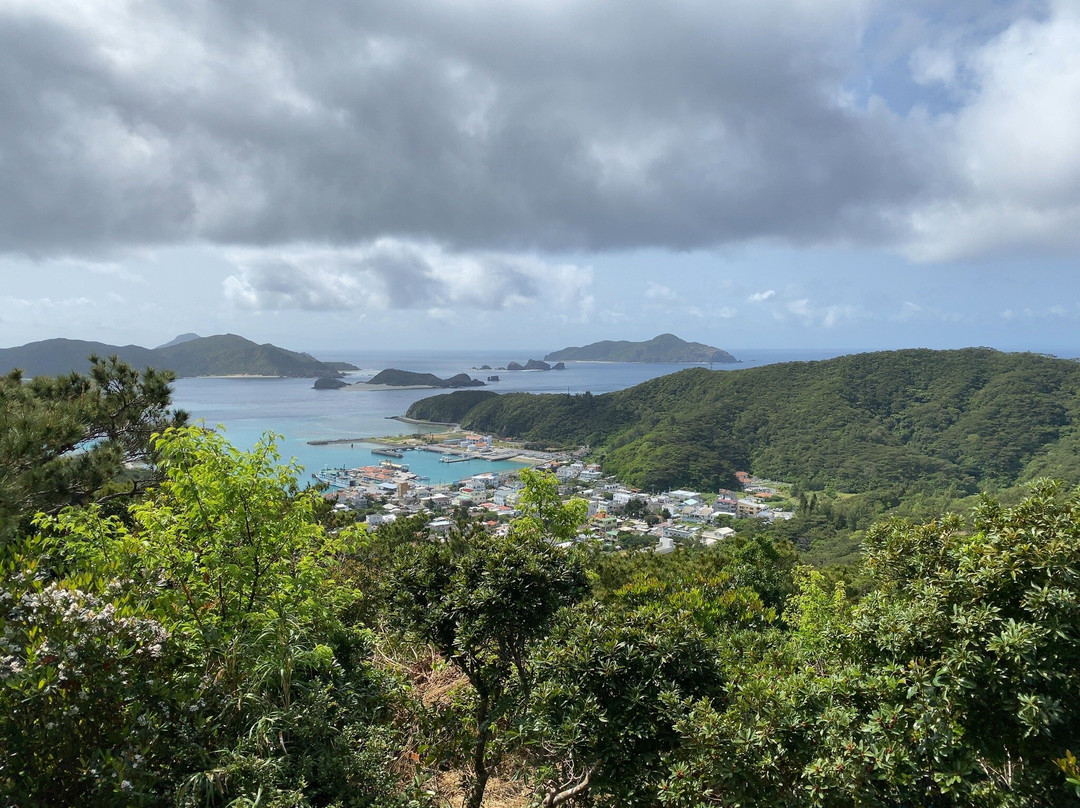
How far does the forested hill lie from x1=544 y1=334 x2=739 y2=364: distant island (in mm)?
91384

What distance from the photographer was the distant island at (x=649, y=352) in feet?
509

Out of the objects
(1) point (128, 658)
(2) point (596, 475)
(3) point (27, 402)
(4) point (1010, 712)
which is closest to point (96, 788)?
(1) point (128, 658)

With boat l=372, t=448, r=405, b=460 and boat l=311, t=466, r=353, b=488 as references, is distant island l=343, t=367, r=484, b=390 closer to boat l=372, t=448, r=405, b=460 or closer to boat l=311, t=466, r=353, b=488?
boat l=372, t=448, r=405, b=460

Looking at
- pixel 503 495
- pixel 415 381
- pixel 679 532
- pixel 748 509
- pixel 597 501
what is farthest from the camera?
pixel 415 381

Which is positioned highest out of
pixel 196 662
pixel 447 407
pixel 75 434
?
pixel 75 434

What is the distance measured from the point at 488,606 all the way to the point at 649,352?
163018mm

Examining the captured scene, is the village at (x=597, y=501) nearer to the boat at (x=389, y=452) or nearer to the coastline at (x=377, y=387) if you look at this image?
the boat at (x=389, y=452)

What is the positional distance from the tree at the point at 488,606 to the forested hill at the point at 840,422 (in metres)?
39.7

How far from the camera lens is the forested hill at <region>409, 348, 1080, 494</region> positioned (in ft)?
137

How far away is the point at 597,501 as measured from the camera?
35250mm

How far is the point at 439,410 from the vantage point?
66938 mm

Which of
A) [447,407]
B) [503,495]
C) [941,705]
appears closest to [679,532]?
[503,495]

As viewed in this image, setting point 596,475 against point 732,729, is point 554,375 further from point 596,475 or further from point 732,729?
point 732,729

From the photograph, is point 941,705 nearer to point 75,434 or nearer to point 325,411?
point 75,434
